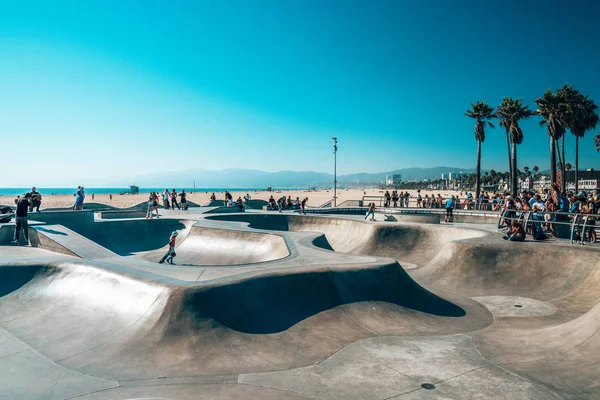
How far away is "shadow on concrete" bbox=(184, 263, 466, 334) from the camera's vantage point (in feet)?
23.7

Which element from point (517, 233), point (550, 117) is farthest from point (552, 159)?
point (517, 233)

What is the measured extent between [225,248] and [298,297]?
839 cm

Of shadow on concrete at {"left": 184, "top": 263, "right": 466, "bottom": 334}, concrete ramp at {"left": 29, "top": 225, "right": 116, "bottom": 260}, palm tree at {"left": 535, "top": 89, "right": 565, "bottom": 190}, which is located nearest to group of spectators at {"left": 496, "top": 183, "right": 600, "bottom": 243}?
shadow on concrete at {"left": 184, "top": 263, "right": 466, "bottom": 334}

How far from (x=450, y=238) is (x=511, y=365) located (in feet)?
35.8

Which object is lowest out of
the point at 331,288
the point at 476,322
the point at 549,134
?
the point at 476,322

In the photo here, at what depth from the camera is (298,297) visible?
8.36 metres

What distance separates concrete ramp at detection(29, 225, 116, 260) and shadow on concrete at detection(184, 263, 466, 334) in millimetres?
5940

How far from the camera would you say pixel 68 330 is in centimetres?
749

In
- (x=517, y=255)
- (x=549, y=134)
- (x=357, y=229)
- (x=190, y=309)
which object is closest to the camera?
(x=190, y=309)

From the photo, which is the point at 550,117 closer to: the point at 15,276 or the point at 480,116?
the point at 480,116

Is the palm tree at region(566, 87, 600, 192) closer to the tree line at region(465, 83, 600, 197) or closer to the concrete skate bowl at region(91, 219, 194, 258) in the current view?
the tree line at region(465, 83, 600, 197)

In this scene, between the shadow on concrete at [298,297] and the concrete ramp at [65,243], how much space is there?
5.94 meters

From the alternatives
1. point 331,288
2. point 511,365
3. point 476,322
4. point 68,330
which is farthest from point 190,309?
point 476,322

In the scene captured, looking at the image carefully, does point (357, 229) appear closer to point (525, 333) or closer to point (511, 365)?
point (525, 333)
